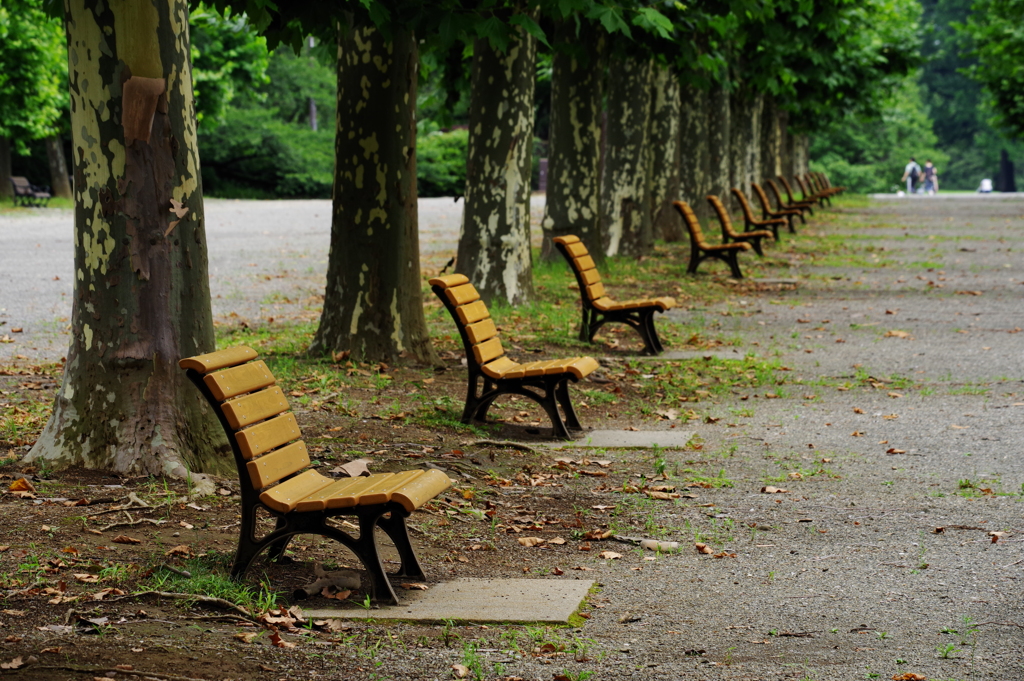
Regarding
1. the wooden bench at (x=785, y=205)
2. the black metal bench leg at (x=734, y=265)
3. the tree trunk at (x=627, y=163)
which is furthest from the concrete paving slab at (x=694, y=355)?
the wooden bench at (x=785, y=205)

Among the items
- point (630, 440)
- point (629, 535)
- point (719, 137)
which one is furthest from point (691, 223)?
point (629, 535)

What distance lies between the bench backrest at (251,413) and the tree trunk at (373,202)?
4.25 metres

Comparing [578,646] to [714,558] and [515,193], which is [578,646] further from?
[515,193]

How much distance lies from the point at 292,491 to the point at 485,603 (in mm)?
934

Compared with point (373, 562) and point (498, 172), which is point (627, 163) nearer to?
point (498, 172)

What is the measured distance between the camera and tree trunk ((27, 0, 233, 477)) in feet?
19.4

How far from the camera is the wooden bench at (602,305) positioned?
10594mm


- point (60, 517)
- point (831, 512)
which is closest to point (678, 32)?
point (831, 512)

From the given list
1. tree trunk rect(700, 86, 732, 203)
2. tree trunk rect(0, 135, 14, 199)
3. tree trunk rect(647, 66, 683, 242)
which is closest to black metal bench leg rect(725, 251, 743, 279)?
tree trunk rect(647, 66, 683, 242)

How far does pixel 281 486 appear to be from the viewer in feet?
16.2

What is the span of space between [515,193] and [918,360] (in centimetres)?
458

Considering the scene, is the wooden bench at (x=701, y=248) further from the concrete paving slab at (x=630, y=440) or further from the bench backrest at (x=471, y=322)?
the concrete paving slab at (x=630, y=440)

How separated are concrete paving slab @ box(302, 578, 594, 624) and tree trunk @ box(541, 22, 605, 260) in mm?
11459

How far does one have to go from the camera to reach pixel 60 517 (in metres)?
5.44
